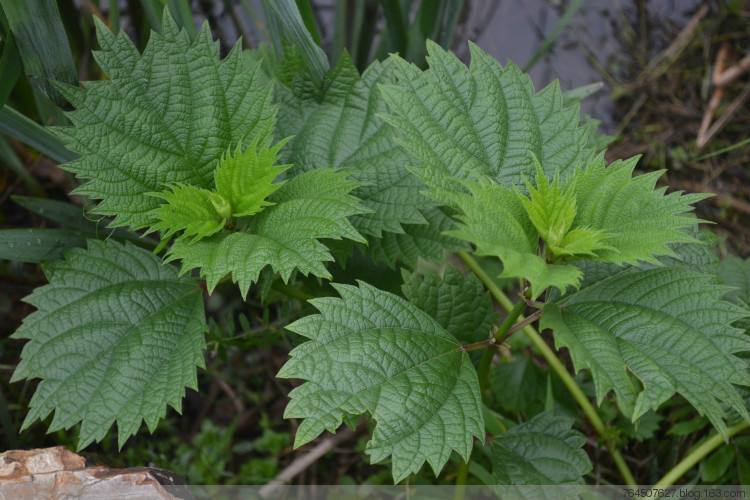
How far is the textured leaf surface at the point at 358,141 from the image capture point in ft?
5.12

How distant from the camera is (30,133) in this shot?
170 centimetres

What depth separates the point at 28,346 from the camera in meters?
1.45

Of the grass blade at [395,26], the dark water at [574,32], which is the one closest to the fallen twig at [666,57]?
the dark water at [574,32]

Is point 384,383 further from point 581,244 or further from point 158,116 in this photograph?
point 158,116

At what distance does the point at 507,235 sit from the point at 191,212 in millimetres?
586

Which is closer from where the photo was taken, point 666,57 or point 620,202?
point 620,202

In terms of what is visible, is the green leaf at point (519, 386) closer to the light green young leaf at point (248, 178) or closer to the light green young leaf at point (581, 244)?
the light green young leaf at point (581, 244)

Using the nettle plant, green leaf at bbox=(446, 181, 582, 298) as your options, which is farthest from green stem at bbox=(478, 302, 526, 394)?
green leaf at bbox=(446, 181, 582, 298)

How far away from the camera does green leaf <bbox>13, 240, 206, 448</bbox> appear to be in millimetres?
1412

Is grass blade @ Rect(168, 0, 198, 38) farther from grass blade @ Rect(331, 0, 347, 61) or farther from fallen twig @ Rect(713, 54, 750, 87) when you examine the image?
fallen twig @ Rect(713, 54, 750, 87)

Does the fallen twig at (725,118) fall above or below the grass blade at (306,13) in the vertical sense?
below

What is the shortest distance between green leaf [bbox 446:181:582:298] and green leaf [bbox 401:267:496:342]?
0.90 feet

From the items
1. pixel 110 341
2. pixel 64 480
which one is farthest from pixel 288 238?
pixel 64 480

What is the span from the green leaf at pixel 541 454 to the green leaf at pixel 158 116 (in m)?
0.81
